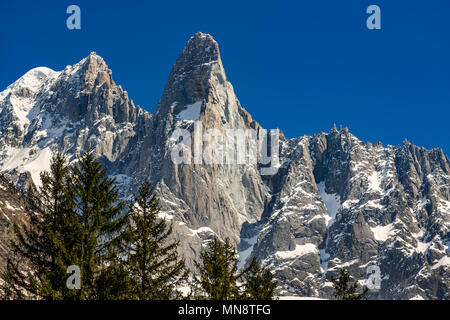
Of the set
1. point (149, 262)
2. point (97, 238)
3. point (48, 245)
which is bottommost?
point (149, 262)

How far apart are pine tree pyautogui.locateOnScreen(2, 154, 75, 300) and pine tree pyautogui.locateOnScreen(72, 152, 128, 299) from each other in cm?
58

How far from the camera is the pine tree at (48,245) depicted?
2584 centimetres

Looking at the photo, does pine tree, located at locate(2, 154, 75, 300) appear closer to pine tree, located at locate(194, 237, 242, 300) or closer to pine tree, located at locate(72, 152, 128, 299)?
pine tree, located at locate(72, 152, 128, 299)

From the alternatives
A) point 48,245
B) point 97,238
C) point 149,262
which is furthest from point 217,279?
point 48,245

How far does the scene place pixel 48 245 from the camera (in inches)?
1085

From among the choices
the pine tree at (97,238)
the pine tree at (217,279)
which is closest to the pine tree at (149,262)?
the pine tree at (97,238)

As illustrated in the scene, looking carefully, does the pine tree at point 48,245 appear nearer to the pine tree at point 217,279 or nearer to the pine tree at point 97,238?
the pine tree at point 97,238

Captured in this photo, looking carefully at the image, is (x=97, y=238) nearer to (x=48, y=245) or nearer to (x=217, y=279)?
(x=48, y=245)

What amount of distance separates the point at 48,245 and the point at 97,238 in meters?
2.03

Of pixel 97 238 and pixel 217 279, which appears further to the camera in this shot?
pixel 217 279

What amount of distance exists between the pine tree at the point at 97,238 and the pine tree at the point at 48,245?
0.58m
